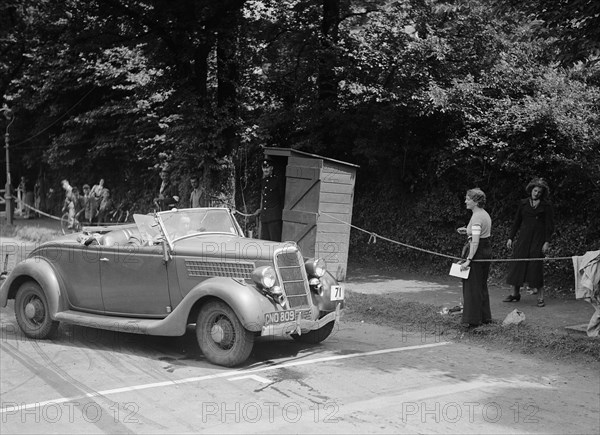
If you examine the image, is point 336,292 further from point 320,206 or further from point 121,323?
point 320,206

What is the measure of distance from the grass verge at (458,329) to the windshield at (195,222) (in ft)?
8.78

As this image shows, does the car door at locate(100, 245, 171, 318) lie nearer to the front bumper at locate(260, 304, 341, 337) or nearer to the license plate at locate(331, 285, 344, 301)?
the front bumper at locate(260, 304, 341, 337)

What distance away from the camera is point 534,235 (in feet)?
33.9

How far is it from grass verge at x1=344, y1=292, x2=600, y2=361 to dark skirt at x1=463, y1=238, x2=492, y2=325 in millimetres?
177

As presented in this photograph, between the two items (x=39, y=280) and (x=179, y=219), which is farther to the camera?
(x=39, y=280)

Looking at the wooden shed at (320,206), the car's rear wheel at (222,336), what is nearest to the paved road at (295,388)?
the car's rear wheel at (222,336)

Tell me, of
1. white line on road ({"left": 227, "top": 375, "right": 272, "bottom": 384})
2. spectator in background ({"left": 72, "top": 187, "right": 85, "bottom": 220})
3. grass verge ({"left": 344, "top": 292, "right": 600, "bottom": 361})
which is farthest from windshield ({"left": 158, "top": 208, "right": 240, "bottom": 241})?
spectator in background ({"left": 72, "top": 187, "right": 85, "bottom": 220})

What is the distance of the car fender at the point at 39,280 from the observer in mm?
8945

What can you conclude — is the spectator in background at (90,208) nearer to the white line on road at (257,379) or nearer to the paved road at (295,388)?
the paved road at (295,388)

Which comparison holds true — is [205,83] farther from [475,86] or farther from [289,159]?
[475,86]

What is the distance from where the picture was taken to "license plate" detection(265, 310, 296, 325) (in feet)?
24.2

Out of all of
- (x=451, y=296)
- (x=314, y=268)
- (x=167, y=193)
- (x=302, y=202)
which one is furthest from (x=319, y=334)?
(x=167, y=193)

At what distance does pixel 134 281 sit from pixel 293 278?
207 centimetres

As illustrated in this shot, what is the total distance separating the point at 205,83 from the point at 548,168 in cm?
847
